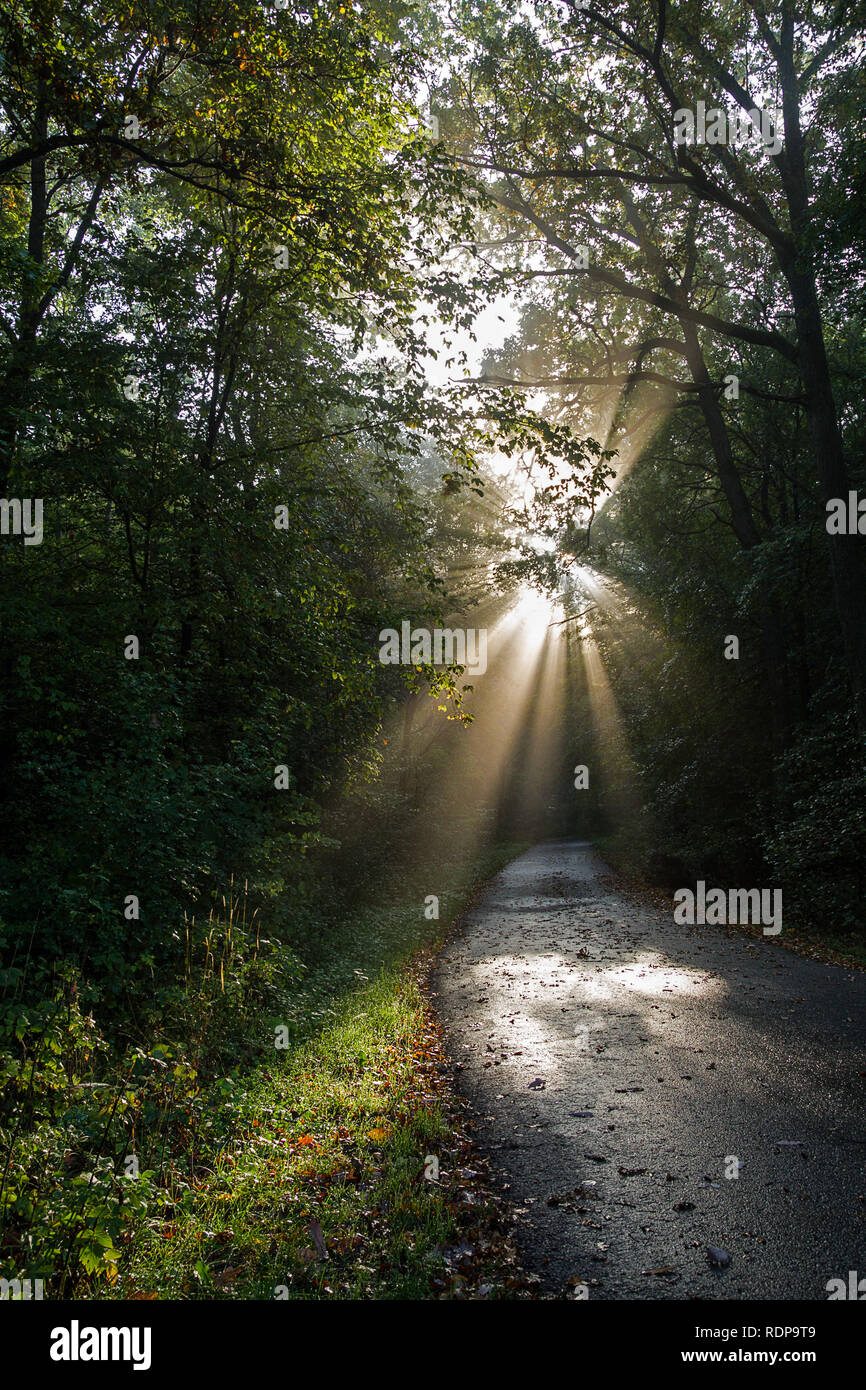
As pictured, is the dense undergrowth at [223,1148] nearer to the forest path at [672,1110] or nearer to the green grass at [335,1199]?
the green grass at [335,1199]

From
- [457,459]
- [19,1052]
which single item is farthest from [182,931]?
[457,459]

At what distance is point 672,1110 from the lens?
5.35 meters

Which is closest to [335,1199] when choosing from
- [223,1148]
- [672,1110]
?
[223,1148]

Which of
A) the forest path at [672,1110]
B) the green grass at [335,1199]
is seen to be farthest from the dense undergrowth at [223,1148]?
the forest path at [672,1110]

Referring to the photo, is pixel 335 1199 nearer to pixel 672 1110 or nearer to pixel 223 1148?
pixel 223 1148

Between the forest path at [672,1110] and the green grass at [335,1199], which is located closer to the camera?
the green grass at [335,1199]

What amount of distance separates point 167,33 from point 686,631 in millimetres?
15717

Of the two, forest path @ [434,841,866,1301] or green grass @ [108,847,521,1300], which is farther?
forest path @ [434,841,866,1301]

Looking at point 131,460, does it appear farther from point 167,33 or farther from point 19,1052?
point 19,1052

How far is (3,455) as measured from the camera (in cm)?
739

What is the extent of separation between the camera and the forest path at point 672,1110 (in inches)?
142

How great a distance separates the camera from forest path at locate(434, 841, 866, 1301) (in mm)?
3605

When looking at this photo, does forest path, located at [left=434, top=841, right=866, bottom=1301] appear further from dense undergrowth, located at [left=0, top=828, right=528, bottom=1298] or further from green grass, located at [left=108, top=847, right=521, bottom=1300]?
dense undergrowth, located at [left=0, top=828, right=528, bottom=1298]

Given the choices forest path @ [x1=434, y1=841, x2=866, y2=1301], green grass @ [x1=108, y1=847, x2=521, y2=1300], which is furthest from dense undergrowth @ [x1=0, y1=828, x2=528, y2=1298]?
forest path @ [x1=434, y1=841, x2=866, y2=1301]
